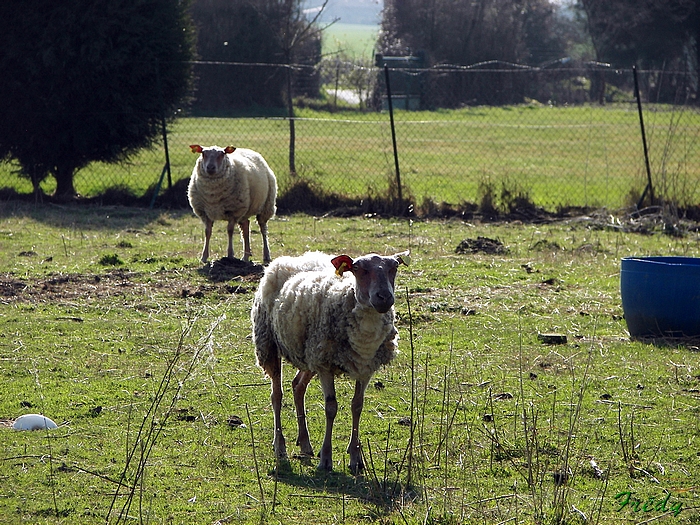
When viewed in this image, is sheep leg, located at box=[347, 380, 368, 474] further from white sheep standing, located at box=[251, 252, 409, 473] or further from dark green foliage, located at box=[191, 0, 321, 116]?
dark green foliage, located at box=[191, 0, 321, 116]

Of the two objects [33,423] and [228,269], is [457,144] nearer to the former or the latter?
[228,269]

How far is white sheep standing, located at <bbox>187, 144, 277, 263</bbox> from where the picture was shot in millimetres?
11102

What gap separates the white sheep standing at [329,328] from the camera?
4898mm

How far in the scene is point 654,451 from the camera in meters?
5.27

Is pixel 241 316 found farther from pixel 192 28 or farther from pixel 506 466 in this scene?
pixel 192 28

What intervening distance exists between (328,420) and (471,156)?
18.3 metres

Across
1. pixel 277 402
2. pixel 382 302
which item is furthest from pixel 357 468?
pixel 382 302

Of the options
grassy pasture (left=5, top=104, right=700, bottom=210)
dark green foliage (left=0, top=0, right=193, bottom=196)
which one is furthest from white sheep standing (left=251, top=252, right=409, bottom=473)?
dark green foliage (left=0, top=0, right=193, bottom=196)

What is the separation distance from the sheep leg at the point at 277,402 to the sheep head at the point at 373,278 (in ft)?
2.90

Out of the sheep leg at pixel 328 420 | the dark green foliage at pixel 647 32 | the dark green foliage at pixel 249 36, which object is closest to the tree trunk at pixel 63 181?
the dark green foliage at pixel 249 36

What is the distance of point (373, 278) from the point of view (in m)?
4.83

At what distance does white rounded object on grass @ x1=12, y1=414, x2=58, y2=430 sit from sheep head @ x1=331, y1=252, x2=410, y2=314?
6.88 feet

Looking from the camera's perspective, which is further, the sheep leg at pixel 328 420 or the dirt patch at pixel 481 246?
the dirt patch at pixel 481 246

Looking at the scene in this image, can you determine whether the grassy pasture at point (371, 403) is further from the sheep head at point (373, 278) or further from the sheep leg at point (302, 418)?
the sheep head at point (373, 278)
